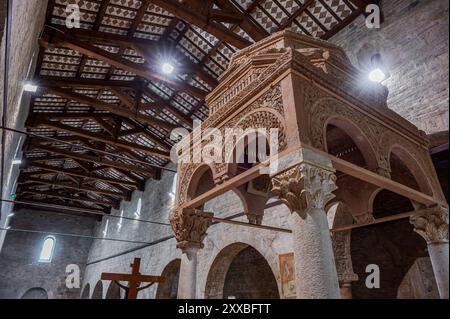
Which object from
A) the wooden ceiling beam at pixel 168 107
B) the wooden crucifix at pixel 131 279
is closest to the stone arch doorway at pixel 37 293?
the wooden ceiling beam at pixel 168 107

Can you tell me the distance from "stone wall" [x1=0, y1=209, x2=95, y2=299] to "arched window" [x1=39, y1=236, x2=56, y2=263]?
189 mm

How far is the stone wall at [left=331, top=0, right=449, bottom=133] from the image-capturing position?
4465mm

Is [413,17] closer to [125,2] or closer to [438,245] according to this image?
[438,245]

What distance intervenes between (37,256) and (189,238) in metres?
21.2

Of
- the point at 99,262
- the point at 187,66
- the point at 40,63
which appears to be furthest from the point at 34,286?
the point at 187,66

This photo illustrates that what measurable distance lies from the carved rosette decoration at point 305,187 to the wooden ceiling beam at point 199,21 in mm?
5047

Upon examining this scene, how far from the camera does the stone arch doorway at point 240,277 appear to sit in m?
7.98

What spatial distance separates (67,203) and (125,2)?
1902cm

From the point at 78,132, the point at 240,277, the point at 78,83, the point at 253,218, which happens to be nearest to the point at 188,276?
the point at 253,218

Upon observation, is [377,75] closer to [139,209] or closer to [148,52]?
[148,52]

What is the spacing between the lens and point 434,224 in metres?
3.38

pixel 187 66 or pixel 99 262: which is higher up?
pixel 187 66
